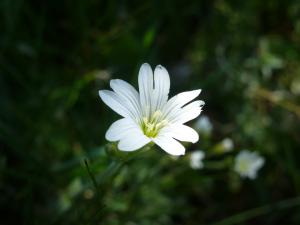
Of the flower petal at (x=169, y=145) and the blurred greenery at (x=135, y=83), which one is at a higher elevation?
the blurred greenery at (x=135, y=83)

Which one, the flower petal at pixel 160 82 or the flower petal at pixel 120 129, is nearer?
the flower petal at pixel 120 129

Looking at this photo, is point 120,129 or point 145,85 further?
point 145,85

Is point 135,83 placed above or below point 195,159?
above

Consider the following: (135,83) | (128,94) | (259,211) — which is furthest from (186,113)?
(259,211)

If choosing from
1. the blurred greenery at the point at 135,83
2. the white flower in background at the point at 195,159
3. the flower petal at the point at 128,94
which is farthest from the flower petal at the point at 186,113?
the white flower in background at the point at 195,159

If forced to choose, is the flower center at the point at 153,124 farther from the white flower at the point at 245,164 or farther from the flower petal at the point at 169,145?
the white flower at the point at 245,164

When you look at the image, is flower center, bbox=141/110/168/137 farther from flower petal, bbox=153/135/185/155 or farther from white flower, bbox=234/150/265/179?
white flower, bbox=234/150/265/179

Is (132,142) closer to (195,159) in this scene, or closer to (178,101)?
(178,101)
